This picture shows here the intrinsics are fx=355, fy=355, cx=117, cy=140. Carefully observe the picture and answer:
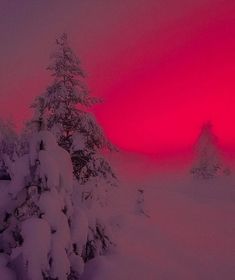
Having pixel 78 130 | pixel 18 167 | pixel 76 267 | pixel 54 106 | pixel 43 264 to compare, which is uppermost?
pixel 54 106

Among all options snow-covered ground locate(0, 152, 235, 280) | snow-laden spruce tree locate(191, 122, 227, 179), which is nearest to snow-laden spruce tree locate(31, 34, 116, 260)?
snow-covered ground locate(0, 152, 235, 280)

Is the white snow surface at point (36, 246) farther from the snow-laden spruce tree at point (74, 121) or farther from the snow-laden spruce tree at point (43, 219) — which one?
the snow-laden spruce tree at point (74, 121)

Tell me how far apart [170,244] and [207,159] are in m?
38.0

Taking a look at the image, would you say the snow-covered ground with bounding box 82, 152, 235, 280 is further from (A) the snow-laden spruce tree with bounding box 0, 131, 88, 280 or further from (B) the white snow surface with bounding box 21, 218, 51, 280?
(B) the white snow surface with bounding box 21, 218, 51, 280

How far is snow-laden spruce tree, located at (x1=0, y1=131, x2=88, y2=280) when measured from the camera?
5.54 m

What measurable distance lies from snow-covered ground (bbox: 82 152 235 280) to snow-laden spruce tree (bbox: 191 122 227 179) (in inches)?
757

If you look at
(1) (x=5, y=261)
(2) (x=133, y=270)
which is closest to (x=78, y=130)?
(2) (x=133, y=270)

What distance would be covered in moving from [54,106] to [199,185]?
127 feet

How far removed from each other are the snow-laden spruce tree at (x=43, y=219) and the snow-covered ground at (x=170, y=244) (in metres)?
2.12

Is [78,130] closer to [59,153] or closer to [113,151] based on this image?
[113,151]

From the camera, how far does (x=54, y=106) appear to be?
502 inches

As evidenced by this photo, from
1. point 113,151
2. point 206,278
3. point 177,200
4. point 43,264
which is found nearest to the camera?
point 43,264

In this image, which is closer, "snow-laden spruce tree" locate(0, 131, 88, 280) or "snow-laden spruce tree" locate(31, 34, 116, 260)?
"snow-laden spruce tree" locate(0, 131, 88, 280)

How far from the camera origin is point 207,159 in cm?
5153
